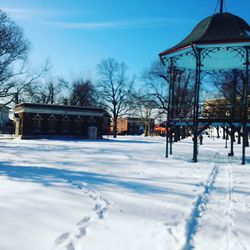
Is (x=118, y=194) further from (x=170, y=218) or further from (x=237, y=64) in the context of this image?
(x=237, y=64)

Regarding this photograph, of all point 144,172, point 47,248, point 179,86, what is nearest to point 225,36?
point 144,172

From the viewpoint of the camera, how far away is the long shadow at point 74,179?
8.18 metres

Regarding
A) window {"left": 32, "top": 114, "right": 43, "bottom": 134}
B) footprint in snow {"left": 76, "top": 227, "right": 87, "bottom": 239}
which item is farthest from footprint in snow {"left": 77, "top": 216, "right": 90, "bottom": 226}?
window {"left": 32, "top": 114, "right": 43, "bottom": 134}

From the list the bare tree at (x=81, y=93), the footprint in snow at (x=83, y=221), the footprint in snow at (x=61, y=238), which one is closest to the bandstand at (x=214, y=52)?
the footprint in snow at (x=83, y=221)

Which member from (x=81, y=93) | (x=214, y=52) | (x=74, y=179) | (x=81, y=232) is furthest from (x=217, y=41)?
(x=81, y=93)

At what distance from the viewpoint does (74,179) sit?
9258 millimetres

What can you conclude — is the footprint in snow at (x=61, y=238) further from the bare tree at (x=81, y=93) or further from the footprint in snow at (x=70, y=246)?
the bare tree at (x=81, y=93)

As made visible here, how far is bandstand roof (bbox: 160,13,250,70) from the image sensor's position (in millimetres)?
15586

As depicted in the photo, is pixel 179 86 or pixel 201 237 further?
pixel 179 86

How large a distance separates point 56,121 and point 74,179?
3265cm

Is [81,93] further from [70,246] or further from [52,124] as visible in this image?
[70,246]

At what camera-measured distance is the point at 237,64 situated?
20297mm

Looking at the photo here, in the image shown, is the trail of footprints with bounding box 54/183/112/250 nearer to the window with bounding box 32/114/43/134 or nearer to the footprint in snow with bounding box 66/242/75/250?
the footprint in snow with bounding box 66/242/75/250

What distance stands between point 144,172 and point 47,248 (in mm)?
7320
